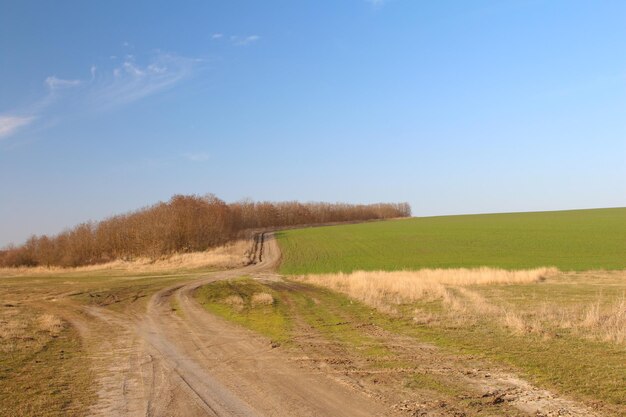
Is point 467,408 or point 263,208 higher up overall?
point 263,208

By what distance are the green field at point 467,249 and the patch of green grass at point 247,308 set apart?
19219 mm

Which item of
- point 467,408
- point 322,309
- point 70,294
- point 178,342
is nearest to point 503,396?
point 467,408

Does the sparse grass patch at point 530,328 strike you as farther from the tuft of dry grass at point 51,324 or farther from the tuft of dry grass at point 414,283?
the tuft of dry grass at point 51,324

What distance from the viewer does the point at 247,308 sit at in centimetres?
2206

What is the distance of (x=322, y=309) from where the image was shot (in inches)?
842

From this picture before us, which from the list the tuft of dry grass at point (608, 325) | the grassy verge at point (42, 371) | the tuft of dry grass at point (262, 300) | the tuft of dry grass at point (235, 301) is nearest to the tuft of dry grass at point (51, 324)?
the grassy verge at point (42, 371)

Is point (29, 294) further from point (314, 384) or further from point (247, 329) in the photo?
point (314, 384)

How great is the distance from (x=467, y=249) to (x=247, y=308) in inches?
1891

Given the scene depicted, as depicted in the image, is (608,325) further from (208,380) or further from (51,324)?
(51,324)

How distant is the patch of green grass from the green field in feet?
63.1

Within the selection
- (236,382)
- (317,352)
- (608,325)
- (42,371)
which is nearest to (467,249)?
(608,325)

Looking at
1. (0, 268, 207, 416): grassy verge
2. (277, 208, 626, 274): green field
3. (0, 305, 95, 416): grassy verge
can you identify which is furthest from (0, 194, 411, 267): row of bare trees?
(0, 305, 95, 416): grassy verge

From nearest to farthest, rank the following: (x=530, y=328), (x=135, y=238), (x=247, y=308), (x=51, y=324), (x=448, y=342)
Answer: (x=448, y=342) < (x=530, y=328) < (x=51, y=324) < (x=247, y=308) < (x=135, y=238)

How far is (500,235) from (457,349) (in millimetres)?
69914
